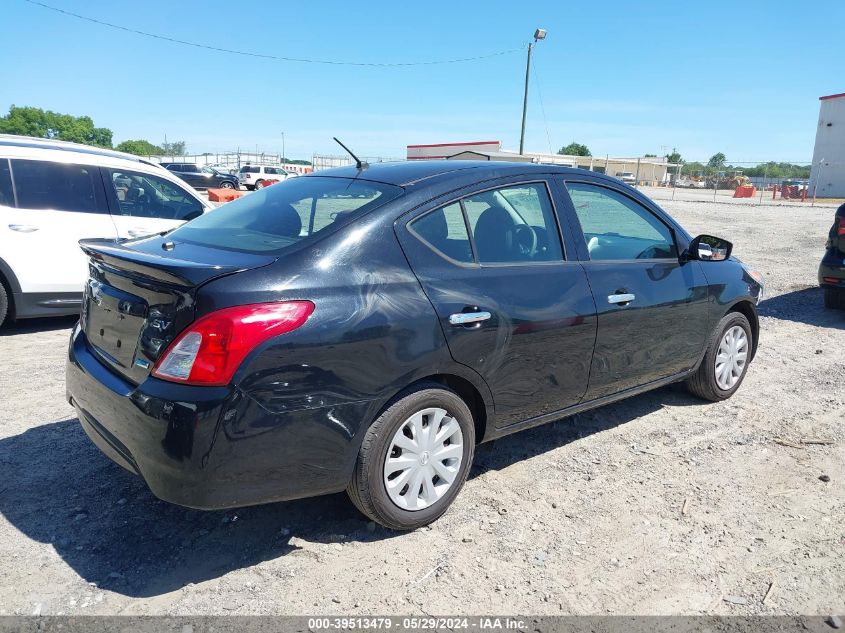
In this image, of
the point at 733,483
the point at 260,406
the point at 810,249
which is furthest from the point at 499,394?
the point at 810,249

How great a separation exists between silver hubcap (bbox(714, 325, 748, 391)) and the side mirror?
61 centimetres

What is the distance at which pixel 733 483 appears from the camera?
3818 millimetres

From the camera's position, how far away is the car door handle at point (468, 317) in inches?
123

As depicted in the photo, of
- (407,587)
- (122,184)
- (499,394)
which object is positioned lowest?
(407,587)

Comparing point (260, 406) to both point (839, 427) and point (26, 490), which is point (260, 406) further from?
point (839, 427)

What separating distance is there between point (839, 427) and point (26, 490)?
16.8ft

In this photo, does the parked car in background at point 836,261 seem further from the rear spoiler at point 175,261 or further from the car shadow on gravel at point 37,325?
the car shadow on gravel at point 37,325

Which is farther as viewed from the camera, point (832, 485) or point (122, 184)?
point (122, 184)

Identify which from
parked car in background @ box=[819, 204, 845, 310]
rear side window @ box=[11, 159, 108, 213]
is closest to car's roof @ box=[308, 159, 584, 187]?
rear side window @ box=[11, 159, 108, 213]

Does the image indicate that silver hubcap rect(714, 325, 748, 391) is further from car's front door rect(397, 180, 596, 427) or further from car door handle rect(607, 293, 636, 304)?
car's front door rect(397, 180, 596, 427)

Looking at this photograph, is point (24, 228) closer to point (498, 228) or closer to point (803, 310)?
point (498, 228)

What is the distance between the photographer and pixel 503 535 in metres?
3.23

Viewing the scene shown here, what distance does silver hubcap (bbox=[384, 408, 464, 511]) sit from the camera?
3061mm

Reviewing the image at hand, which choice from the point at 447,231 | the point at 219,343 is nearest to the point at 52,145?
the point at 447,231
